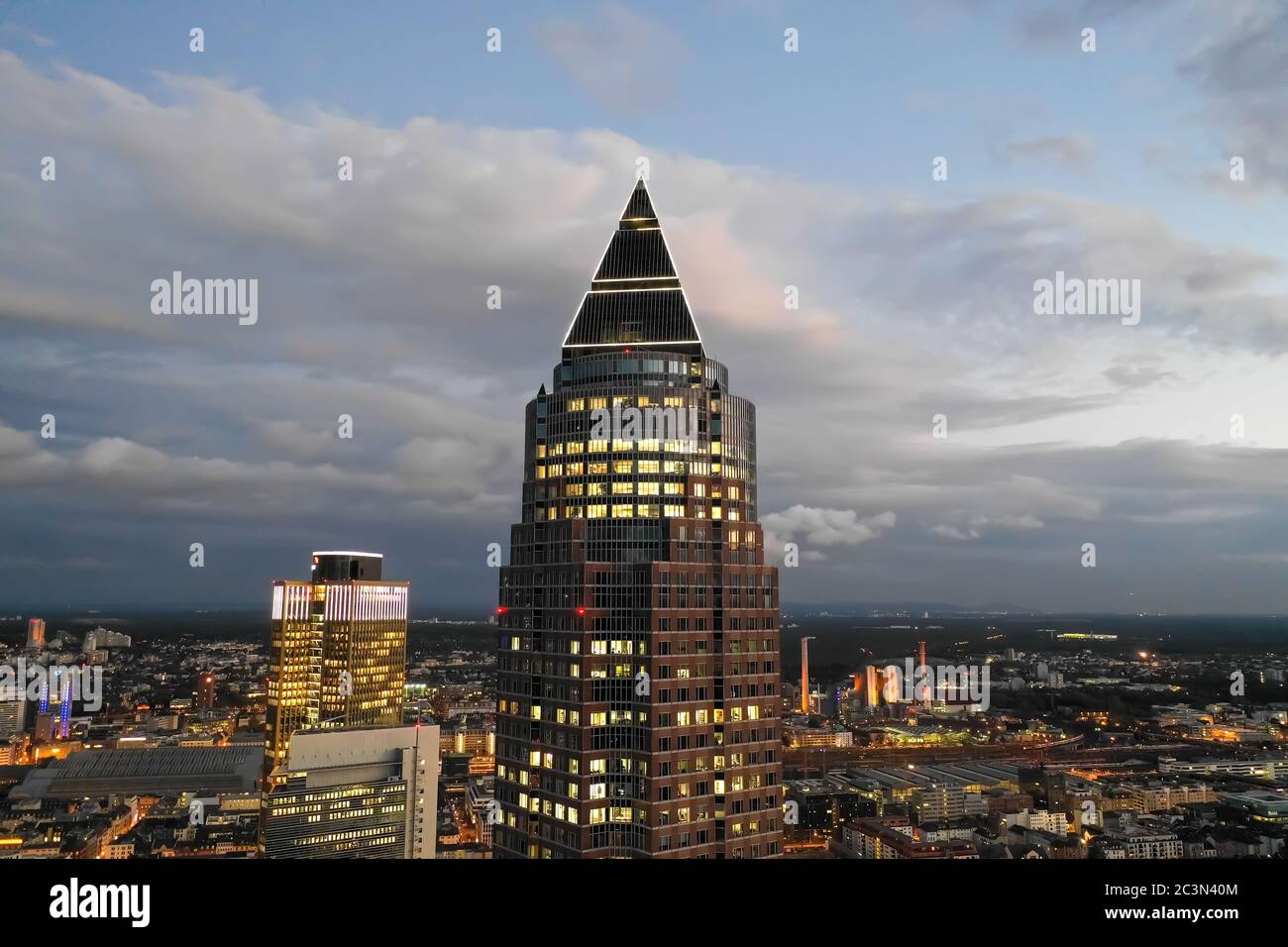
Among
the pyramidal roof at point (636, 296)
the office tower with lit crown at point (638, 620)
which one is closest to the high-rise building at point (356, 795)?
the office tower with lit crown at point (638, 620)

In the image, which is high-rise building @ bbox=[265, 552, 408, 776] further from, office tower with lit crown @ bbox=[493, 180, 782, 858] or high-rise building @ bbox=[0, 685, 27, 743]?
office tower with lit crown @ bbox=[493, 180, 782, 858]

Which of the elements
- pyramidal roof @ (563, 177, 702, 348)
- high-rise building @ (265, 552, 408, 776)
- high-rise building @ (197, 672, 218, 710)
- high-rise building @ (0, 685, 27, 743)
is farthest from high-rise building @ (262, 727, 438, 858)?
high-rise building @ (197, 672, 218, 710)

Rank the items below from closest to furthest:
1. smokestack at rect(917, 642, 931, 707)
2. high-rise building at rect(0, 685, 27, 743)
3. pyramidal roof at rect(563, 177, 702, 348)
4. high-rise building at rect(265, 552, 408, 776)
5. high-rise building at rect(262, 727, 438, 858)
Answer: pyramidal roof at rect(563, 177, 702, 348) → high-rise building at rect(262, 727, 438, 858) → high-rise building at rect(0, 685, 27, 743) → high-rise building at rect(265, 552, 408, 776) → smokestack at rect(917, 642, 931, 707)

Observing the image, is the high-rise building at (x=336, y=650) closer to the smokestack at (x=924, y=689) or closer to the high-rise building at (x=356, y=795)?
the high-rise building at (x=356, y=795)
